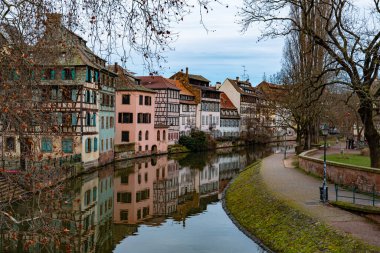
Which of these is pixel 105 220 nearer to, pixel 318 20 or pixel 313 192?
pixel 313 192

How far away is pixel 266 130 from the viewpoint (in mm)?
86938

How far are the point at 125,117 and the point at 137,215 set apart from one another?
1172 inches

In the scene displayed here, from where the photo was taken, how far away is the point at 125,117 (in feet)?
177

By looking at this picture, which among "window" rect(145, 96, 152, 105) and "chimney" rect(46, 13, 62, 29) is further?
"window" rect(145, 96, 152, 105)

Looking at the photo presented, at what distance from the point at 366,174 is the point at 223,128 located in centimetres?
6330

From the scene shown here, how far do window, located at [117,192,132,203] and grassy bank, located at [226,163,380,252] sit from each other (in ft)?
20.6

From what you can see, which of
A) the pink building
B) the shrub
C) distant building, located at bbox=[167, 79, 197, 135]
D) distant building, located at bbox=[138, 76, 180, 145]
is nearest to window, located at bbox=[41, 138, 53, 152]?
the pink building

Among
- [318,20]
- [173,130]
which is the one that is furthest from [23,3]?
[173,130]

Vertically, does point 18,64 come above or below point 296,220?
above

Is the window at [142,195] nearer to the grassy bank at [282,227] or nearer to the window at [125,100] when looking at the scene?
the grassy bank at [282,227]

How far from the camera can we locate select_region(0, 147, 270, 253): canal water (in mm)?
9548

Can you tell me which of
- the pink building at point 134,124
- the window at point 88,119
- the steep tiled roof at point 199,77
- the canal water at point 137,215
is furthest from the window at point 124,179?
the steep tiled roof at point 199,77

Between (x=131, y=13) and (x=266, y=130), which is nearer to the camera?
(x=131, y=13)

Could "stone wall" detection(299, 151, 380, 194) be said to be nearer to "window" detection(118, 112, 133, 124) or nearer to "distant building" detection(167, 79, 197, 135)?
"window" detection(118, 112, 133, 124)
